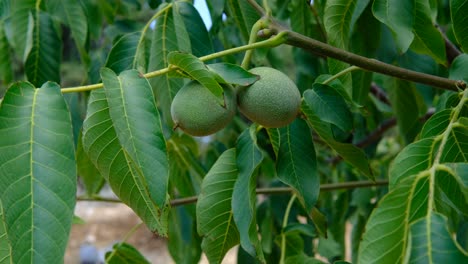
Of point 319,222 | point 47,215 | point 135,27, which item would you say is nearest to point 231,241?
point 319,222

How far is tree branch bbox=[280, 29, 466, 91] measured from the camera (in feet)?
3.25

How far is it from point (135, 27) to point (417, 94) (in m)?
0.76

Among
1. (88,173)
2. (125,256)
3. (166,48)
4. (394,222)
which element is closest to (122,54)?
(166,48)

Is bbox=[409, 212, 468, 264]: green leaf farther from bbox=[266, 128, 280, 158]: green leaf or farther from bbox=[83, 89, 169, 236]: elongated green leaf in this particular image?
bbox=[266, 128, 280, 158]: green leaf

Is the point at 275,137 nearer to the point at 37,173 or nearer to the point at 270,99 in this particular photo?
the point at 270,99

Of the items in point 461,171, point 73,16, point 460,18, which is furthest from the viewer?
point 73,16

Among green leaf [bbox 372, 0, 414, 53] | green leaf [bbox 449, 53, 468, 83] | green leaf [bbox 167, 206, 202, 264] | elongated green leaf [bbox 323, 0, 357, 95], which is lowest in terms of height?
green leaf [bbox 167, 206, 202, 264]

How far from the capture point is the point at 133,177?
871 mm

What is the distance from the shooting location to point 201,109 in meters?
Answer: 0.93

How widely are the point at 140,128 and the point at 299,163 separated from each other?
1.12ft

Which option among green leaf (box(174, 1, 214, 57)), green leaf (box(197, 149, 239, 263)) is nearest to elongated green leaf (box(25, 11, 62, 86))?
green leaf (box(174, 1, 214, 57))

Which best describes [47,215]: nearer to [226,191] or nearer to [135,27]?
[226,191]

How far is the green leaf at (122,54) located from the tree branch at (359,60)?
0.39 meters

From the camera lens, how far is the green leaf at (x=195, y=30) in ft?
4.34
